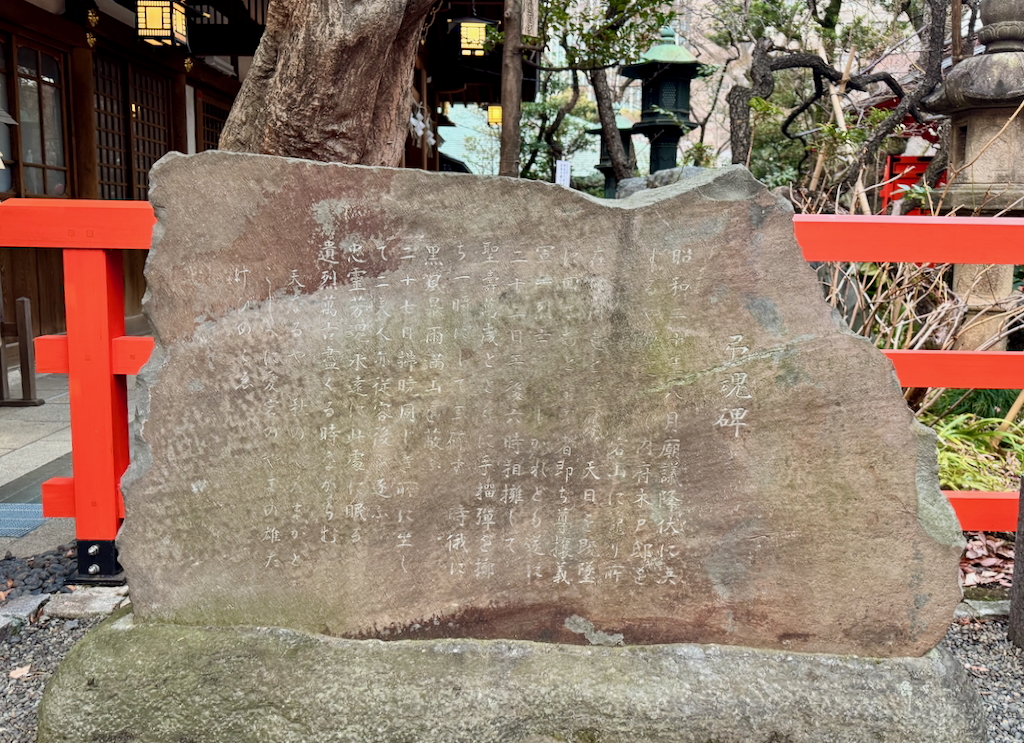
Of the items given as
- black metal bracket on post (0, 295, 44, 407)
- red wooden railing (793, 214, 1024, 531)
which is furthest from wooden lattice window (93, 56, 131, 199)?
red wooden railing (793, 214, 1024, 531)

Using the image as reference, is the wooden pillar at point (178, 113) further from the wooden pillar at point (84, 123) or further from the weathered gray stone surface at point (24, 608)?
the weathered gray stone surface at point (24, 608)

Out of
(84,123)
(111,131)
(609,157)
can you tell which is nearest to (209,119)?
(111,131)

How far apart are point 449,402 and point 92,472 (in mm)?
1627

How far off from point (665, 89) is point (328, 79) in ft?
29.1

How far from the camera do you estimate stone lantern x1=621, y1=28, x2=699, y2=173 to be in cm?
1112

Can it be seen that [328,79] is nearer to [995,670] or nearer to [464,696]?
[464,696]

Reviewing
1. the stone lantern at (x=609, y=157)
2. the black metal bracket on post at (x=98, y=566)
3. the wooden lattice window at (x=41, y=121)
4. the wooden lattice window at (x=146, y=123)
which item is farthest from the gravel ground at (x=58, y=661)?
the stone lantern at (x=609, y=157)

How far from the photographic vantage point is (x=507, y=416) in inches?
94.9

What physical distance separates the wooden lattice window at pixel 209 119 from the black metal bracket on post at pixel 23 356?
4.80 m

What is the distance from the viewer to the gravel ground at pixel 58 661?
2570 millimetres

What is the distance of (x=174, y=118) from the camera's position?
10.2m

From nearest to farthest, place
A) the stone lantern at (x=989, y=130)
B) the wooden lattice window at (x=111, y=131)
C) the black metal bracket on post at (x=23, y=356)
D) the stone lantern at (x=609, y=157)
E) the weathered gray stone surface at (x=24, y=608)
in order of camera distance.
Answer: the weathered gray stone surface at (x=24, y=608) < the stone lantern at (x=989, y=130) < the black metal bracket on post at (x=23, y=356) < the wooden lattice window at (x=111, y=131) < the stone lantern at (x=609, y=157)

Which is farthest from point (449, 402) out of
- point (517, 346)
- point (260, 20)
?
point (260, 20)

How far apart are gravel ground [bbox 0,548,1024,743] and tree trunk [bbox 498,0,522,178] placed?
16.8 ft
